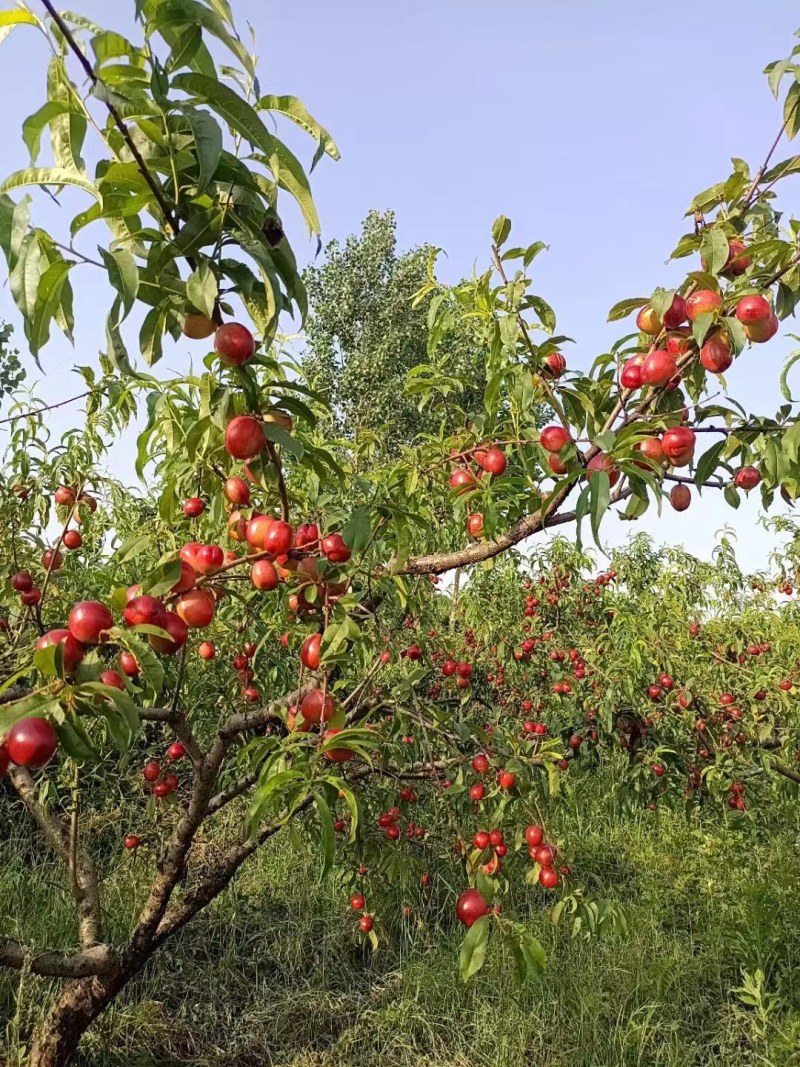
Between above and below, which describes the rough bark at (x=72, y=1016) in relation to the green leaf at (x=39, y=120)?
below

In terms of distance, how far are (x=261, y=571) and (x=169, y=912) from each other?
173 centimetres

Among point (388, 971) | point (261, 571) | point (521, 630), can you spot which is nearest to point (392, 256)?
point (521, 630)

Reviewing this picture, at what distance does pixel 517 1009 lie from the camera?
3.06 metres

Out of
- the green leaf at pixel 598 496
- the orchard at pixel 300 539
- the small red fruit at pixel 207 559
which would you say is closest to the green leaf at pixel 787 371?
the orchard at pixel 300 539

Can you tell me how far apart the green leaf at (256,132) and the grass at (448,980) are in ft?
8.09

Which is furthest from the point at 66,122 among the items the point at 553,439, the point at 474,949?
the point at 474,949

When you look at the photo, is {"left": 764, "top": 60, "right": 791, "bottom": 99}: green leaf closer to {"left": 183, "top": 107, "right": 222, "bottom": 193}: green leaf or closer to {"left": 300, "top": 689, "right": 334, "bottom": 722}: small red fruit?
{"left": 183, "top": 107, "right": 222, "bottom": 193}: green leaf

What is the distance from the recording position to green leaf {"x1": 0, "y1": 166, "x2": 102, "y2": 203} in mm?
914

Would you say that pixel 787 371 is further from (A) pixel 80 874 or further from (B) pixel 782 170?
(A) pixel 80 874

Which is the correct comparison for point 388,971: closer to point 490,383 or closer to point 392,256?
point 490,383

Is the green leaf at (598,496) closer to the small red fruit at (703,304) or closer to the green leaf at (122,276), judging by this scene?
the small red fruit at (703,304)

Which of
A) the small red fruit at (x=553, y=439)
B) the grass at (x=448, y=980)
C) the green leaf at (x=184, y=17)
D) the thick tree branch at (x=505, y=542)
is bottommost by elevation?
the grass at (x=448, y=980)

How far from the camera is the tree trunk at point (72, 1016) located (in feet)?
7.35

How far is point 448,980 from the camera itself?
329 centimetres
